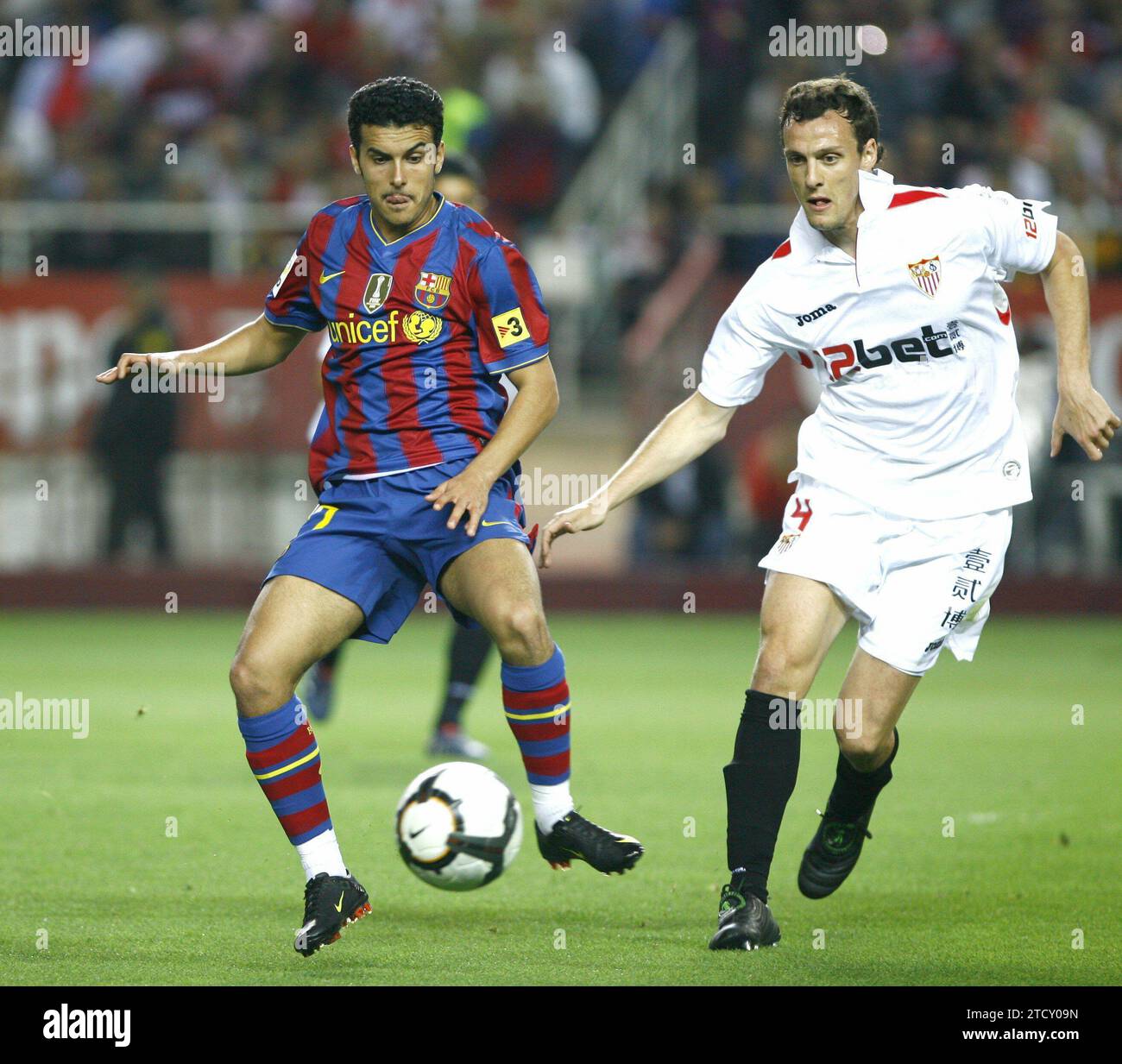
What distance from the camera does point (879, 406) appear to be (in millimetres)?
5633

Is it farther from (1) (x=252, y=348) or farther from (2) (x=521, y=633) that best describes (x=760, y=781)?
(1) (x=252, y=348)

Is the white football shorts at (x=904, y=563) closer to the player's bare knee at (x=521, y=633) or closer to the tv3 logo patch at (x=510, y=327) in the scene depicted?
the player's bare knee at (x=521, y=633)

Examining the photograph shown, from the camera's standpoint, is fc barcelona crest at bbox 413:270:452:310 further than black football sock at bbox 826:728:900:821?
No

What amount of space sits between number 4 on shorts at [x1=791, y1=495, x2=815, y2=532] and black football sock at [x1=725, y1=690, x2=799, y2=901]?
0.55 meters

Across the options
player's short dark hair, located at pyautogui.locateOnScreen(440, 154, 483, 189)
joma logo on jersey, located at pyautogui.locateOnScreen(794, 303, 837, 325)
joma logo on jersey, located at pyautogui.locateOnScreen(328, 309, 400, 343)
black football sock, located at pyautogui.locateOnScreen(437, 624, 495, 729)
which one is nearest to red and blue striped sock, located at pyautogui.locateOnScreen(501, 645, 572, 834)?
joma logo on jersey, located at pyautogui.locateOnScreen(328, 309, 400, 343)

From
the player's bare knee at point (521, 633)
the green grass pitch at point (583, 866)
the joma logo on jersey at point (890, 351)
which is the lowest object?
the green grass pitch at point (583, 866)

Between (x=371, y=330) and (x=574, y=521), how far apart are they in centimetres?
83

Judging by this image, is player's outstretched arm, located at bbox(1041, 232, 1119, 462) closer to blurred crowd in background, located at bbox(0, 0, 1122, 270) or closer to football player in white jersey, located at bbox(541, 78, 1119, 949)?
football player in white jersey, located at bbox(541, 78, 1119, 949)

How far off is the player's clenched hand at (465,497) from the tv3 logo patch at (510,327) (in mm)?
406

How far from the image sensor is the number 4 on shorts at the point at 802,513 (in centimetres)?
563

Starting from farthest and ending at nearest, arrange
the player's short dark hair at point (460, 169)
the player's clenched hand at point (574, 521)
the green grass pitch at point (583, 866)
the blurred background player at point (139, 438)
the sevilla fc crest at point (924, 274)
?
the blurred background player at point (139, 438)
the player's short dark hair at point (460, 169)
the sevilla fc crest at point (924, 274)
the player's clenched hand at point (574, 521)
the green grass pitch at point (583, 866)

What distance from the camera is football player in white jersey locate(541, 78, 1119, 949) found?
543 centimetres

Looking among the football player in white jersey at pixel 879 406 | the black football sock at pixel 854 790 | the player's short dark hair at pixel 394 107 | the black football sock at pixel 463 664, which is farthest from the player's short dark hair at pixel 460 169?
the black football sock at pixel 854 790

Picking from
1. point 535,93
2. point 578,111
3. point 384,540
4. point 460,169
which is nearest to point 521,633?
point 384,540
